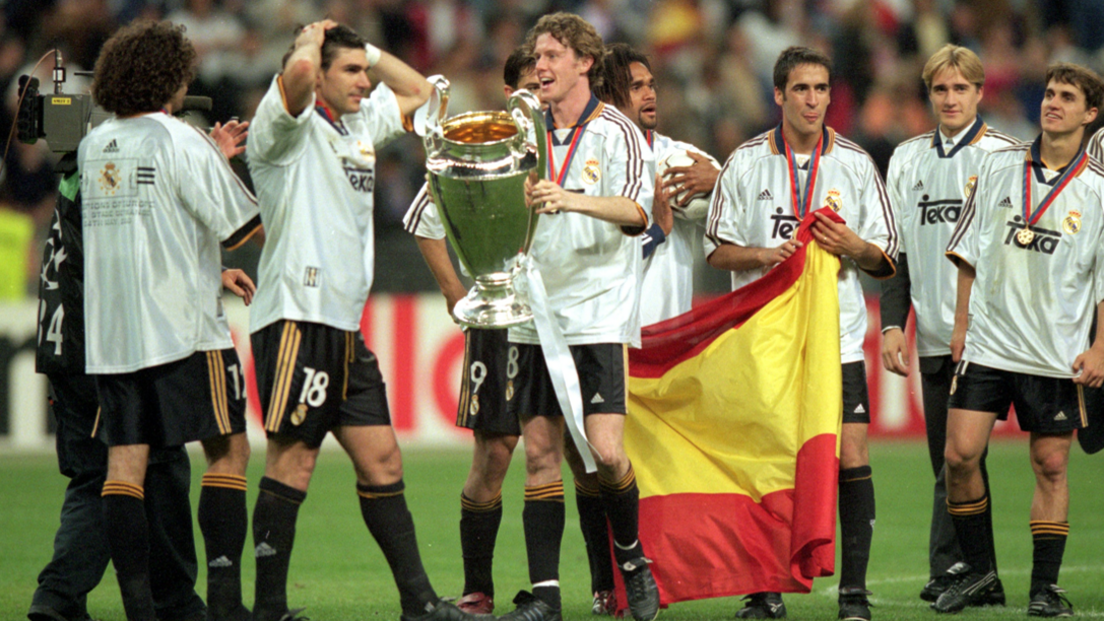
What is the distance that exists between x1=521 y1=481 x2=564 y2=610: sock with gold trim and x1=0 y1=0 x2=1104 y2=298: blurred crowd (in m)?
6.32

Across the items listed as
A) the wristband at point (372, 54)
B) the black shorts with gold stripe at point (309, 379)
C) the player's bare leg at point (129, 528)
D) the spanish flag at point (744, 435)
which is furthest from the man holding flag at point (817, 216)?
the player's bare leg at point (129, 528)

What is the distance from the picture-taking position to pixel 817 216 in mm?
5258

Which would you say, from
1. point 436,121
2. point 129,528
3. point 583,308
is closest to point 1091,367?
point 583,308

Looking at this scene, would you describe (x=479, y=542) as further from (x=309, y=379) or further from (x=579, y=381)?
(x=309, y=379)

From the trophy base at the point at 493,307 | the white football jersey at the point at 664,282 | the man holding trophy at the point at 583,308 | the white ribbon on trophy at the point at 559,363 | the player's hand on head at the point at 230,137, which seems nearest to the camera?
the trophy base at the point at 493,307

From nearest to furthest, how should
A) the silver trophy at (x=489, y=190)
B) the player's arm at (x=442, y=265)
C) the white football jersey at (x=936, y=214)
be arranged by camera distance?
the silver trophy at (x=489, y=190) → the player's arm at (x=442, y=265) → the white football jersey at (x=936, y=214)

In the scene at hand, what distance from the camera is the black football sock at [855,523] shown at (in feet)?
16.7

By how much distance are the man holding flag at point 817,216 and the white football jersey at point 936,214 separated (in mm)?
571

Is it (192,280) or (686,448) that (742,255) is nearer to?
(686,448)

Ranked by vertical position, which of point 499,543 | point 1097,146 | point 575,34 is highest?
point 575,34

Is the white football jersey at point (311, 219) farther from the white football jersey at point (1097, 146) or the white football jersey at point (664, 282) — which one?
the white football jersey at point (1097, 146)

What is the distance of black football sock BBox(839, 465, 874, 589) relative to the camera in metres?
5.08

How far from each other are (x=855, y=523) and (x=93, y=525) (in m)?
2.94

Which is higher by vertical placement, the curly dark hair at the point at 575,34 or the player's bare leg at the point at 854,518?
the curly dark hair at the point at 575,34
